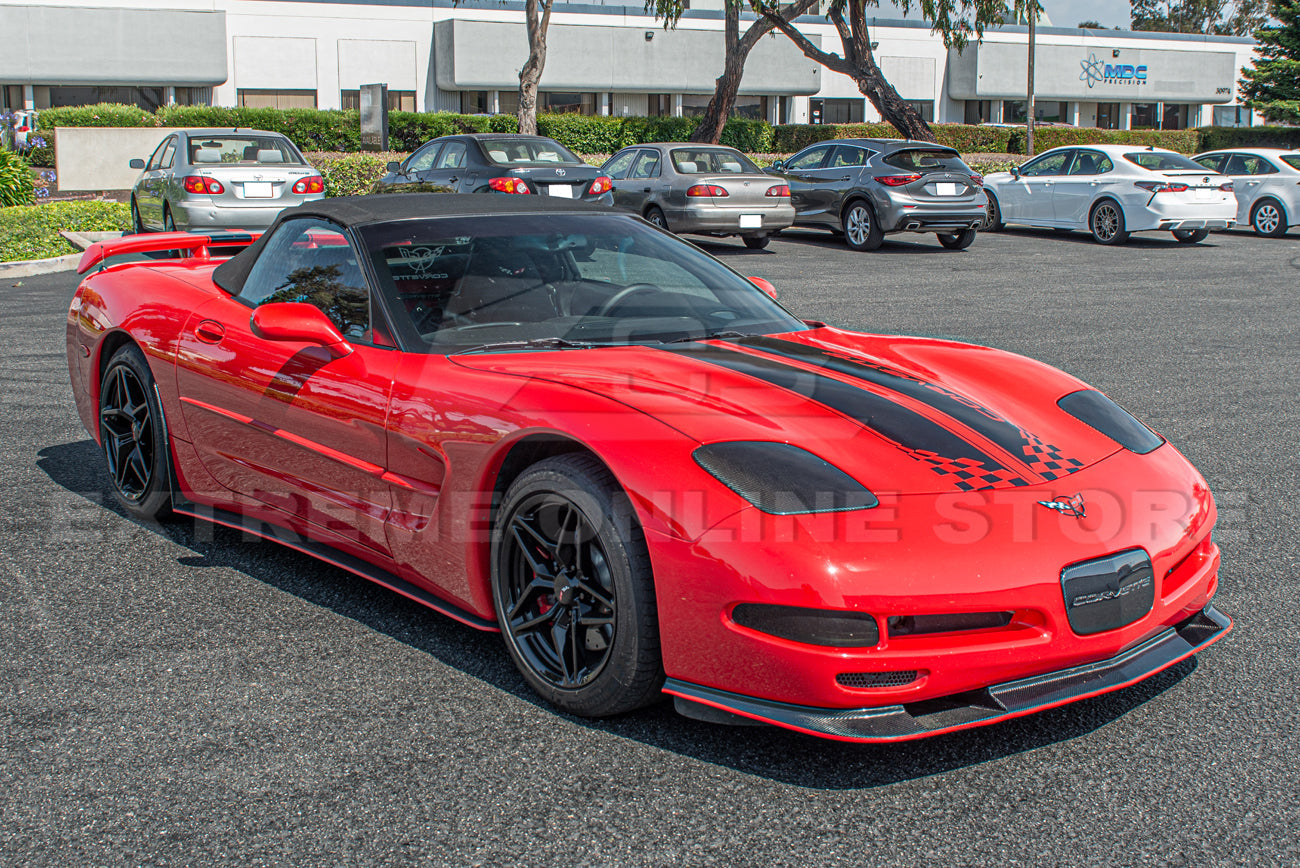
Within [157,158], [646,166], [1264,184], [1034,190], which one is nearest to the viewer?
[157,158]

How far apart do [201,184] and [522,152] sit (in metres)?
3.86

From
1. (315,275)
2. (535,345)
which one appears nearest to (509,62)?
(315,275)

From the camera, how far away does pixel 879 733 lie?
2650 mm

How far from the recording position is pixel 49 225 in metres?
15.4

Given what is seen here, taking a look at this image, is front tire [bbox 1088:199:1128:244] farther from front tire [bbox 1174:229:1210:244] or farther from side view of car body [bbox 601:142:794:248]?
side view of car body [bbox 601:142:794:248]

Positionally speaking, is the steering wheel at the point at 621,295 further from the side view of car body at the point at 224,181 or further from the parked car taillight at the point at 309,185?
the parked car taillight at the point at 309,185

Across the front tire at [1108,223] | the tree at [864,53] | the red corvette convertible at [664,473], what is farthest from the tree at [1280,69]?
the red corvette convertible at [664,473]

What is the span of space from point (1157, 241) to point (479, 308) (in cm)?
1755

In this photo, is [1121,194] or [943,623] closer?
[943,623]

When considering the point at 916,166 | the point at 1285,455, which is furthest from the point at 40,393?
the point at 916,166

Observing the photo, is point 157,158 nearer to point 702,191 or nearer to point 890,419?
point 702,191

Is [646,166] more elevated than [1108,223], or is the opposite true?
[646,166]

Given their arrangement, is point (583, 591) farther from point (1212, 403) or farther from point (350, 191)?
point (350, 191)

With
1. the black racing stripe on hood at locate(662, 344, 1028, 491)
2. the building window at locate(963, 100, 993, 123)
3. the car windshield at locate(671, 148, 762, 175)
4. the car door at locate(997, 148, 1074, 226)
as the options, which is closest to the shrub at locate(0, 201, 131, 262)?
the car windshield at locate(671, 148, 762, 175)
